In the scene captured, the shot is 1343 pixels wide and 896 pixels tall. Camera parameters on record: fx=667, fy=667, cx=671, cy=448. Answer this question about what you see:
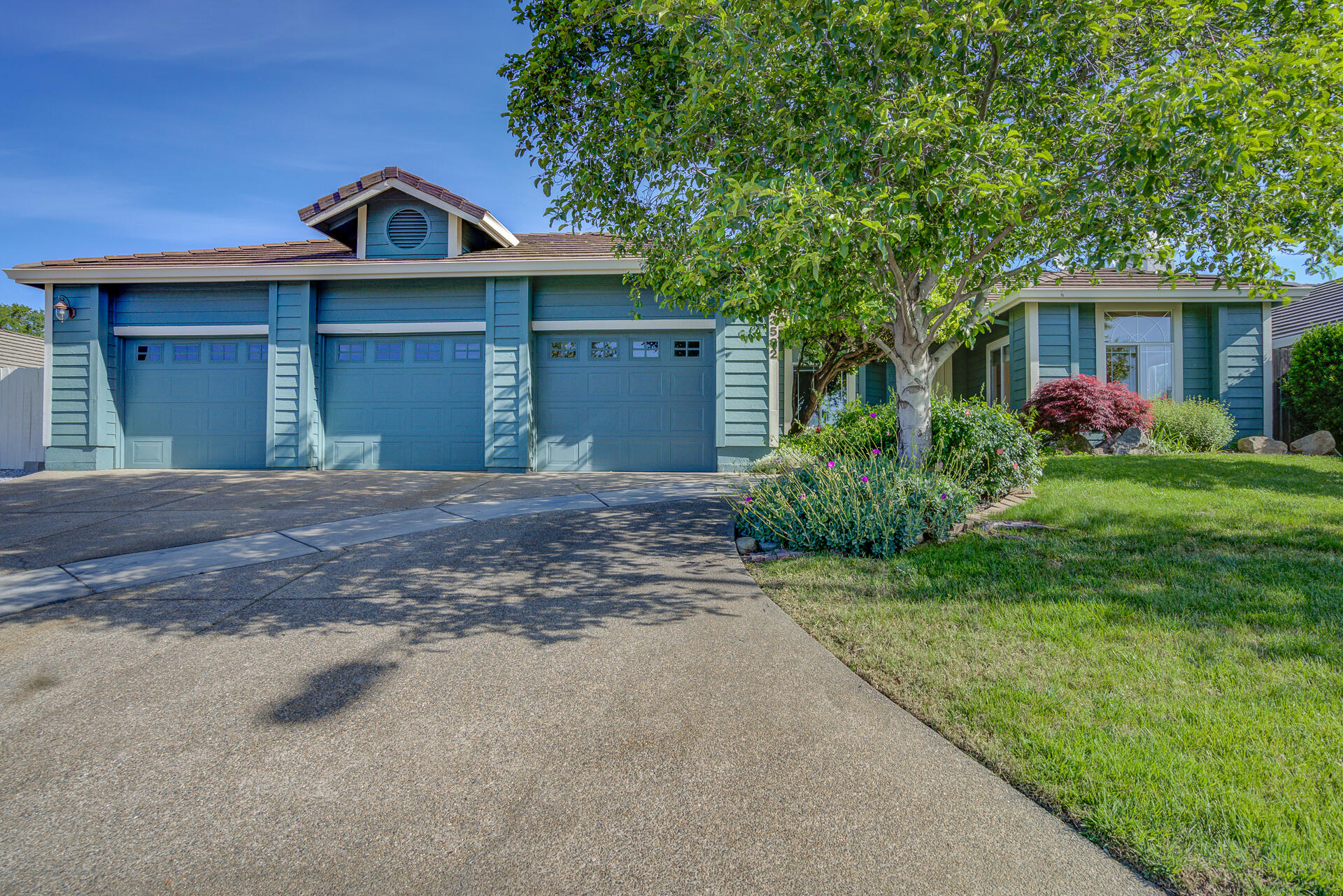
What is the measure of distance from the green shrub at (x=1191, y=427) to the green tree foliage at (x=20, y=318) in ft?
169

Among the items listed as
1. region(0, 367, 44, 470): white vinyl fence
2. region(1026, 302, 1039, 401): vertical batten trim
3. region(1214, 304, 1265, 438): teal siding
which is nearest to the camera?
region(0, 367, 44, 470): white vinyl fence

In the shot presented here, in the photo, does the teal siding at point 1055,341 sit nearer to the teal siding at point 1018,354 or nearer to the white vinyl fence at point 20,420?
the teal siding at point 1018,354

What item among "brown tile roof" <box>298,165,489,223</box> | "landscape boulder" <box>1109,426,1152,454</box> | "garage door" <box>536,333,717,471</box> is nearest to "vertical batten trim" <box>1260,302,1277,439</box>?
"landscape boulder" <box>1109,426,1152,454</box>

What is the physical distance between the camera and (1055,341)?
13.4 meters

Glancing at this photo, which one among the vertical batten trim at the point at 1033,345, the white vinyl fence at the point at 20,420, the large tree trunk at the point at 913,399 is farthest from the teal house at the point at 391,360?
the vertical batten trim at the point at 1033,345

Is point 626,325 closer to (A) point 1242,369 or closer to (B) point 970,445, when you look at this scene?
(B) point 970,445

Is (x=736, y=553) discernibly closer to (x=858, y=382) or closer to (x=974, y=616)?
(x=974, y=616)

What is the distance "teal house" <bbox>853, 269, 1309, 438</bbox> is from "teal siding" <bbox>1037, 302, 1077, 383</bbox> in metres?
0.01

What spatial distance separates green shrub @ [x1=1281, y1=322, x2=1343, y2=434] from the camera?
1198 centimetres

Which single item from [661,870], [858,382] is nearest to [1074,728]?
[661,870]

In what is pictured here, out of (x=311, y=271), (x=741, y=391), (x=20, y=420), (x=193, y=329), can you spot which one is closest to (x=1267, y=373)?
(x=741, y=391)

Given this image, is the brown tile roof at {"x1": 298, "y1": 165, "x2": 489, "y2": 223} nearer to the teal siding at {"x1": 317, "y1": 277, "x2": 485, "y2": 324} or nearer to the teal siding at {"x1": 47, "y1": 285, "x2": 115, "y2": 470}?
the teal siding at {"x1": 317, "y1": 277, "x2": 485, "y2": 324}

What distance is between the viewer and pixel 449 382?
1183 cm

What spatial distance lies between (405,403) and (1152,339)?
48.2 feet
